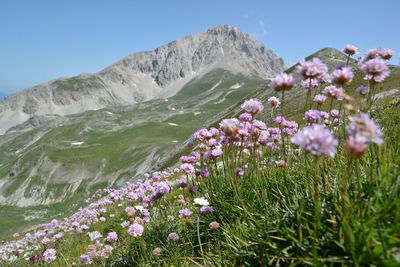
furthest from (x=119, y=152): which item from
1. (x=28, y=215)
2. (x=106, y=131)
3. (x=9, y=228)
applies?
(x=106, y=131)

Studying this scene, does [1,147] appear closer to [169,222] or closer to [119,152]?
[119,152]

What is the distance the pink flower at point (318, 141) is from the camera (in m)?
1.64

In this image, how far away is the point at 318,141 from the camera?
1688 mm

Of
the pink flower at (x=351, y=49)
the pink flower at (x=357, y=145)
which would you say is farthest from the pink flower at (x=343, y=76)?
the pink flower at (x=351, y=49)

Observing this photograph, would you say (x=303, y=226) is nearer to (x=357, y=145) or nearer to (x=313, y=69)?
(x=357, y=145)

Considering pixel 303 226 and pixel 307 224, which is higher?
pixel 307 224

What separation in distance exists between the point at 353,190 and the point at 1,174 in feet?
445

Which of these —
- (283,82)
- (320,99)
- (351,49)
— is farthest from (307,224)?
(351,49)

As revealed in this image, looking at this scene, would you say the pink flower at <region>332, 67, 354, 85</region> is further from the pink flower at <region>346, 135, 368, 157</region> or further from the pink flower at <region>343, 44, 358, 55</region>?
the pink flower at <region>343, 44, 358, 55</region>

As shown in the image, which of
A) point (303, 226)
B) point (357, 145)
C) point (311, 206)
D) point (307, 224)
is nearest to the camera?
point (357, 145)

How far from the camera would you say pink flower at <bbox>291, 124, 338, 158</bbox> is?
1.64 metres

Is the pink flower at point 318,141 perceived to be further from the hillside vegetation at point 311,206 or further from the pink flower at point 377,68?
the pink flower at point 377,68

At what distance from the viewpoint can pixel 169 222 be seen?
16.1 ft

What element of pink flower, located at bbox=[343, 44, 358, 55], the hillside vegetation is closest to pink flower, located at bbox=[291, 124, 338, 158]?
the hillside vegetation
